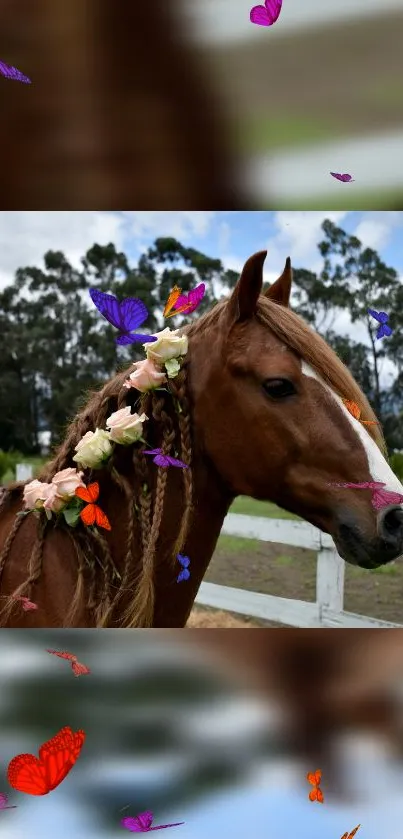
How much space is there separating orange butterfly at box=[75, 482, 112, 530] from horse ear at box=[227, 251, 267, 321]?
20.9 inches

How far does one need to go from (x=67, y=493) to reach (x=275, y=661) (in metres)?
0.61

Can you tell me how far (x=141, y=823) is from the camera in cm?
100

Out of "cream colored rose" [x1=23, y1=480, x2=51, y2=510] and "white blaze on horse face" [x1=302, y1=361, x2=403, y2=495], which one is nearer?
"white blaze on horse face" [x1=302, y1=361, x2=403, y2=495]

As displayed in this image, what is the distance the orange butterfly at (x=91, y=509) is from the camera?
1292mm

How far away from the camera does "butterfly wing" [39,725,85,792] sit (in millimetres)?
1009

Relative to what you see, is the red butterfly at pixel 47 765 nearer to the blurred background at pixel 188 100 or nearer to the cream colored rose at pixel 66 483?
the cream colored rose at pixel 66 483

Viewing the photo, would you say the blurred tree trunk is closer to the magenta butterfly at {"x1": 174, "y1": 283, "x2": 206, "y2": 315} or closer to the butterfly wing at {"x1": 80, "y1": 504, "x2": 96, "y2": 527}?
the magenta butterfly at {"x1": 174, "y1": 283, "x2": 206, "y2": 315}

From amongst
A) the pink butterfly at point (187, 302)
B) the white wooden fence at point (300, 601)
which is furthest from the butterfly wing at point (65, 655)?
the white wooden fence at point (300, 601)

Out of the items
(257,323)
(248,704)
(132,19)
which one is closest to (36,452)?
(257,323)

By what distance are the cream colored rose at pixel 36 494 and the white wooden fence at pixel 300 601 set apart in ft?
6.35

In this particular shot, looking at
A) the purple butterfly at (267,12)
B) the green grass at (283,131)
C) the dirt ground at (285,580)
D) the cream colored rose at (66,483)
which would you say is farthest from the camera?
the dirt ground at (285,580)

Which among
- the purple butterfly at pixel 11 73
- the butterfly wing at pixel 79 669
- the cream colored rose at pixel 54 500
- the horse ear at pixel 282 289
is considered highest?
the purple butterfly at pixel 11 73

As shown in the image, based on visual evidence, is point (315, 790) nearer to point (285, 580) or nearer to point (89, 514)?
point (89, 514)

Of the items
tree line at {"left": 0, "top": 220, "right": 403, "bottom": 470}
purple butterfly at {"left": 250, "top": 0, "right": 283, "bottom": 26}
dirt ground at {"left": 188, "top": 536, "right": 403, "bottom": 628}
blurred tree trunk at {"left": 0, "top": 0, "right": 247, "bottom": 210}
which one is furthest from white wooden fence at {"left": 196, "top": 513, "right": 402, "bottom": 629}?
purple butterfly at {"left": 250, "top": 0, "right": 283, "bottom": 26}
